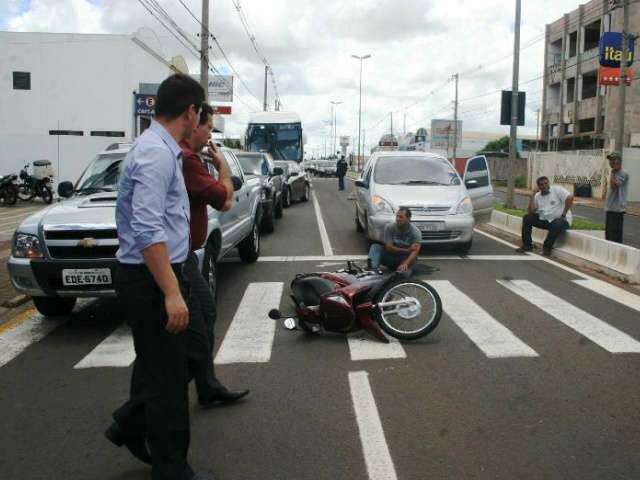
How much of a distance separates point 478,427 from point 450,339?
7.36 feet

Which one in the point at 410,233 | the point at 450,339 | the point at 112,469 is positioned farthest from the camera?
the point at 410,233

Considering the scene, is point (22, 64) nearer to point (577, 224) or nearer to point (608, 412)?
point (577, 224)

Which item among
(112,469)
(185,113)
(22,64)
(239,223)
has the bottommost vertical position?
(112,469)

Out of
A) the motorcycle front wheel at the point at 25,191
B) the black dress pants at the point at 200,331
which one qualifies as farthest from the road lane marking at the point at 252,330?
the motorcycle front wheel at the point at 25,191

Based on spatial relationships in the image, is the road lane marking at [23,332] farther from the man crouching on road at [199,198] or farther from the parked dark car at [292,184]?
the parked dark car at [292,184]

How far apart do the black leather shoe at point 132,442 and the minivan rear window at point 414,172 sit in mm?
9454

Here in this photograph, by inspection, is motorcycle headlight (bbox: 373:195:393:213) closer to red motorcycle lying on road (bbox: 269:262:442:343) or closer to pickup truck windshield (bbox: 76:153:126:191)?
pickup truck windshield (bbox: 76:153:126:191)

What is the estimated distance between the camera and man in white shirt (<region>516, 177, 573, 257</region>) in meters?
12.1

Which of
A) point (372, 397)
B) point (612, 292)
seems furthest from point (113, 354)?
point (612, 292)

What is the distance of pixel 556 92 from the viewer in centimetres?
5575

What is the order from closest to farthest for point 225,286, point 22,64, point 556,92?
point 225,286, point 22,64, point 556,92

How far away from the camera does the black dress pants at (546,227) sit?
12055 mm

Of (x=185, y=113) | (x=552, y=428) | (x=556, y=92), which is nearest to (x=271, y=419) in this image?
(x=552, y=428)

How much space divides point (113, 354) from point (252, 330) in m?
1.38
